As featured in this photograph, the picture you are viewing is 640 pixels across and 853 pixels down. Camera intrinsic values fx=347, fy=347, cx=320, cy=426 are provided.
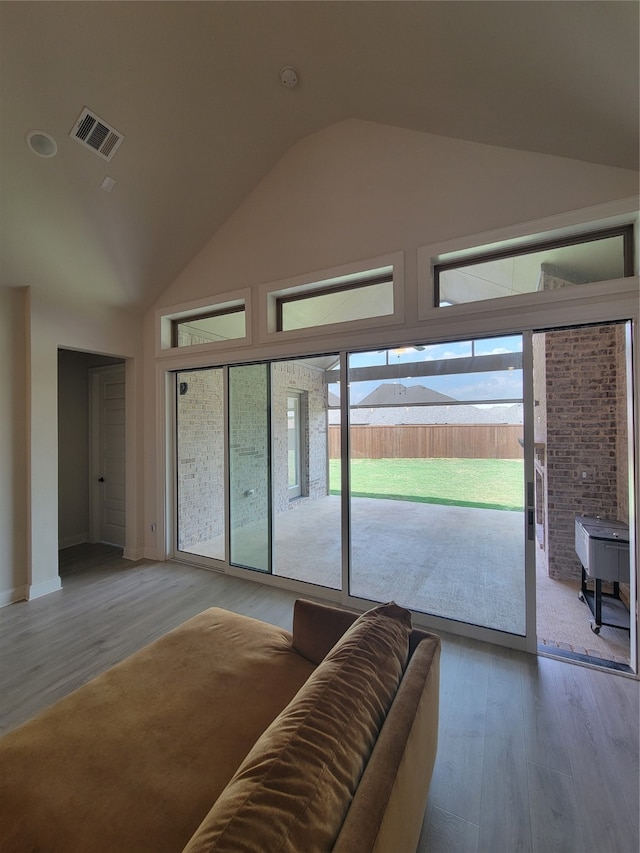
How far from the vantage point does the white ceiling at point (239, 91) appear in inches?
68.8

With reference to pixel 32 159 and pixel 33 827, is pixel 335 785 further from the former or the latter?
pixel 32 159

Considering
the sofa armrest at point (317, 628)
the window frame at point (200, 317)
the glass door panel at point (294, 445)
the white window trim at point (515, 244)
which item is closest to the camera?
the sofa armrest at point (317, 628)

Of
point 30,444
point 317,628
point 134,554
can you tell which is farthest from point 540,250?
point 134,554

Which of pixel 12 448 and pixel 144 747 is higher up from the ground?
pixel 12 448

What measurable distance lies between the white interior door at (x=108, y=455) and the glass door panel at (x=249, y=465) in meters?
1.92

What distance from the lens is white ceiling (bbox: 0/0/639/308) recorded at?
1747 mm

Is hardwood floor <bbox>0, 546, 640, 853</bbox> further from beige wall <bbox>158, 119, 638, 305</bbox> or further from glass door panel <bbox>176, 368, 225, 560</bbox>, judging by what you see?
beige wall <bbox>158, 119, 638, 305</bbox>

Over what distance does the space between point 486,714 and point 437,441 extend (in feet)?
6.46

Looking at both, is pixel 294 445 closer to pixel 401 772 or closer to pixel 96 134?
pixel 96 134

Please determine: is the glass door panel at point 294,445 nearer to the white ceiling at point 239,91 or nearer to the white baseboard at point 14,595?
the white ceiling at point 239,91

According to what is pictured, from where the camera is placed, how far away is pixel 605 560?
2.89 m

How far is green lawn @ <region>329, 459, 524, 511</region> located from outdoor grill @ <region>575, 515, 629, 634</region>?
96 centimetres

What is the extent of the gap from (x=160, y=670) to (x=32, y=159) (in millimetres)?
3523

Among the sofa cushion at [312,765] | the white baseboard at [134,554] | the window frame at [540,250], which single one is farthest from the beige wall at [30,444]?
the window frame at [540,250]
